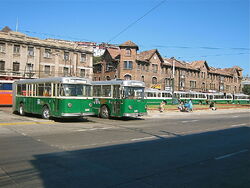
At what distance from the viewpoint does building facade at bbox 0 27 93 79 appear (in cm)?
4136

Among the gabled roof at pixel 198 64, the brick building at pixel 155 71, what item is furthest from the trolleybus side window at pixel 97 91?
the gabled roof at pixel 198 64

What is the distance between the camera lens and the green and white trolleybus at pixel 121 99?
62.3 feet

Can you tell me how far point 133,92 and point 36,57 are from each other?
29.7 metres

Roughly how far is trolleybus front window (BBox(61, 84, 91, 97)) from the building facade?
23.3 m

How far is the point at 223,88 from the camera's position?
8112 centimetres

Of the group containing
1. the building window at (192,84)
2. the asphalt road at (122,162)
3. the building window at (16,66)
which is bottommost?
the asphalt road at (122,162)

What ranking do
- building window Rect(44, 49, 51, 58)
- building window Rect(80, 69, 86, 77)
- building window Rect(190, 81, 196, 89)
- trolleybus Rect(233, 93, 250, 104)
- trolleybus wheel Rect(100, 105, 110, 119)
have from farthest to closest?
building window Rect(190, 81, 196, 89) → trolleybus Rect(233, 93, 250, 104) → building window Rect(80, 69, 86, 77) → building window Rect(44, 49, 51, 58) → trolleybus wheel Rect(100, 105, 110, 119)

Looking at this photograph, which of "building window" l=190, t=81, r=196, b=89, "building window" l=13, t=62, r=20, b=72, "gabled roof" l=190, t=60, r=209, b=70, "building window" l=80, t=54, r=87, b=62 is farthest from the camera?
"gabled roof" l=190, t=60, r=209, b=70

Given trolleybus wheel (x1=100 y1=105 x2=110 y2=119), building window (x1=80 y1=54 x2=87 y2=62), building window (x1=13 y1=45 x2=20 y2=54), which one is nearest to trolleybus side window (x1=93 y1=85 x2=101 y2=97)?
trolleybus wheel (x1=100 y1=105 x2=110 y2=119)

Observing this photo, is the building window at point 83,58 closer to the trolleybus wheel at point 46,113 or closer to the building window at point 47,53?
the building window at point 47,53

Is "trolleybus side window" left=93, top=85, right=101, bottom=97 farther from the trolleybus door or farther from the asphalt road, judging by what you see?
the asphalt road

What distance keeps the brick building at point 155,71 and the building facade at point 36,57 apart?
25.5 feet

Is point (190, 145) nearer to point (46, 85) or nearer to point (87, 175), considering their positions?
point (87, 175)

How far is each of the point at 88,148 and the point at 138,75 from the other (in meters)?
48.0
